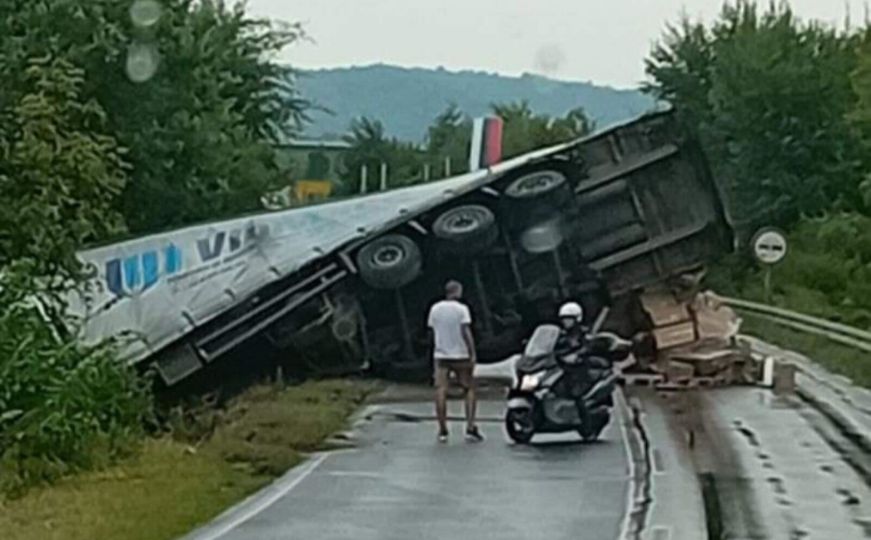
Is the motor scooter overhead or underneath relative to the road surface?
overhead

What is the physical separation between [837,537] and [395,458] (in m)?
6.63

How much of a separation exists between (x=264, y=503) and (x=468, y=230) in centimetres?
1384

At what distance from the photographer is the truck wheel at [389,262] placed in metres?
31.0

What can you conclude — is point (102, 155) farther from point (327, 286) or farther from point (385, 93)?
point (385, 93)

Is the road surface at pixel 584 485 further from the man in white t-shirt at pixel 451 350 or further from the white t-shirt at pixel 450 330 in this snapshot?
the white t-shirt at pixel 450 330

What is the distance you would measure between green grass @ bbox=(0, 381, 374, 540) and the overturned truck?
4156 millimetres

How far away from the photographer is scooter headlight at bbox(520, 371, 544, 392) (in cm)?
2270

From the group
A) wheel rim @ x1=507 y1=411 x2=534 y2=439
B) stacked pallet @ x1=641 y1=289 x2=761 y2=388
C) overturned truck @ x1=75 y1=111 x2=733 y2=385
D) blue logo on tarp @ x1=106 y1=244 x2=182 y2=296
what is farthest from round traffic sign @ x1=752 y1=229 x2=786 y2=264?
wheel rim @ x1=507 y1=411 x2=534 y2=439

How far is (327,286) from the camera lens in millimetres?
31062

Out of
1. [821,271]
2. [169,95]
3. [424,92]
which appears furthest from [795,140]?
[424,92]

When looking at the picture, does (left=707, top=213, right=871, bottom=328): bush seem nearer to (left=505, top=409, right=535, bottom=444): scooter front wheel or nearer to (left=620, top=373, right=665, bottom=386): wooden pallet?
(left=620, top=373, right=665, bottom=386): wooden pallet

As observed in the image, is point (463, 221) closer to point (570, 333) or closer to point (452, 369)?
point (452, 369)

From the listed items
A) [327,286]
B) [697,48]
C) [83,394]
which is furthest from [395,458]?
[697,48]

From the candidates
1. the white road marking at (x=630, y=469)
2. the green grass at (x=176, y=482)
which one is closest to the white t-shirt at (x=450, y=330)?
the green grass at (x=176, y=482)
